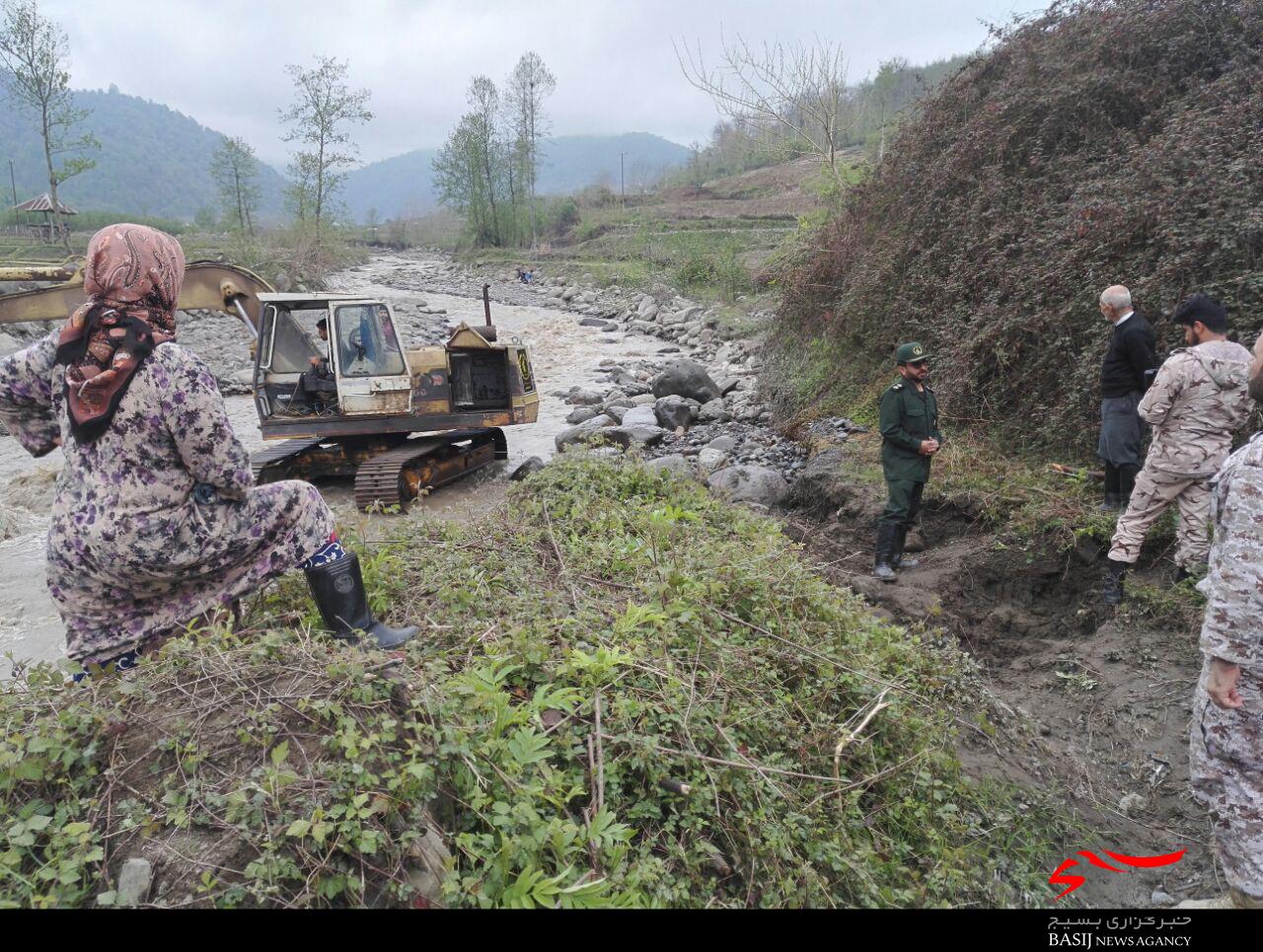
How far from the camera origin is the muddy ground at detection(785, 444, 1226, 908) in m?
3.06

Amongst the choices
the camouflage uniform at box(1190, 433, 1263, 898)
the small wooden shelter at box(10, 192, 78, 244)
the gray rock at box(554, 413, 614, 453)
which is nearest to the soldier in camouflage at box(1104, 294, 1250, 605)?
the camouflage uniform at box(1190, 433, 1263, 898)

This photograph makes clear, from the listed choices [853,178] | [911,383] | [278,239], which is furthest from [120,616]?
[278,239]

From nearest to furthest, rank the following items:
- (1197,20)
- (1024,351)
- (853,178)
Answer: (1024,351)
(1197,20)
(853,178)

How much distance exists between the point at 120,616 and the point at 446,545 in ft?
5.52

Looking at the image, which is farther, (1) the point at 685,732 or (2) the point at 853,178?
(2) the point at 853,178

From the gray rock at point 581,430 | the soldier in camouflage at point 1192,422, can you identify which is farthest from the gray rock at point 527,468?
the soldier in camouflage at point 1192,422

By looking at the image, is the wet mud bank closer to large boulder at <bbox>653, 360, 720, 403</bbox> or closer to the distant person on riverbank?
the distant person on riverbank

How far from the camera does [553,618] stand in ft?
10.2

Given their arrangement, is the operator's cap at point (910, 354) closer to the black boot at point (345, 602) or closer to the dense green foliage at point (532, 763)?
the dense green foliage at point (532, 763)

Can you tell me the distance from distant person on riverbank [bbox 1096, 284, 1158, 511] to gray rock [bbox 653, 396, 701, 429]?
20.2 feet

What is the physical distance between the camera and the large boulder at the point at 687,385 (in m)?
12.3

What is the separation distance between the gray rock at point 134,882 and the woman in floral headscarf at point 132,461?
3.55 feet
